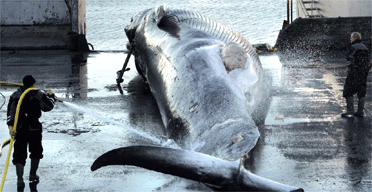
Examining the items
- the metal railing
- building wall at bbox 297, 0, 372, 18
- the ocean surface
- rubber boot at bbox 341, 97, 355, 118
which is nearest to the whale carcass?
rubber boot at bbox 341, 97, 355, 118

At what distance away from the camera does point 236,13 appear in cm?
5594

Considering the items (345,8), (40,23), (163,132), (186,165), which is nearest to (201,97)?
(186,165)

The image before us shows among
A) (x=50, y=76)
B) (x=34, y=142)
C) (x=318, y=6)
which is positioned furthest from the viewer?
(x=318, y=6)

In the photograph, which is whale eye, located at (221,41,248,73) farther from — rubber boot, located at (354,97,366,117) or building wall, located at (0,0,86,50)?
building wall, located at (0,0,86,50)

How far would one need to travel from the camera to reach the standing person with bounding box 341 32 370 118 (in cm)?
944

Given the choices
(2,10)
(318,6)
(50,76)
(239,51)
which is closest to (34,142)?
(239,51)

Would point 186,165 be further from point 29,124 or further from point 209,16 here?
point 209,16

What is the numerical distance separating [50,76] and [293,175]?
28.2 feet

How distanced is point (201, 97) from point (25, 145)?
7.32 ft

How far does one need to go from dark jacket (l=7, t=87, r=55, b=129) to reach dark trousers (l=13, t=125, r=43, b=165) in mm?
101

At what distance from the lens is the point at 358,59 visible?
31.5 feet

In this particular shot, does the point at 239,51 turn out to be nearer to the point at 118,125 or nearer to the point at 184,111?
the point at 184,111

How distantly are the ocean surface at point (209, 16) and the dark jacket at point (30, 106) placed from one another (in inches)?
1105

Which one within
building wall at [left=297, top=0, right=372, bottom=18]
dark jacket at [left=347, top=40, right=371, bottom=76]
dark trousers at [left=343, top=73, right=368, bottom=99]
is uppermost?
dark jacket at [left=347, top=40, right=371, bottom=76]
